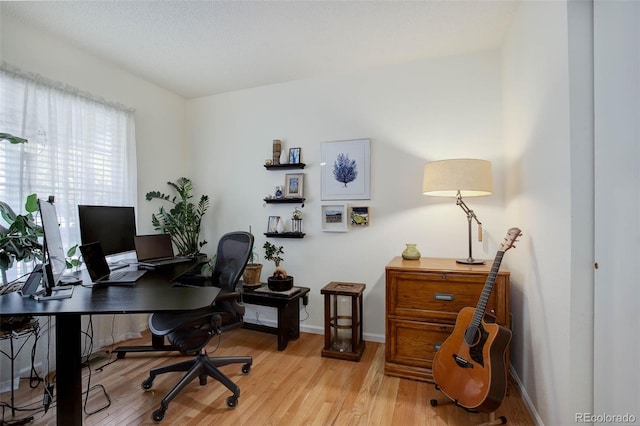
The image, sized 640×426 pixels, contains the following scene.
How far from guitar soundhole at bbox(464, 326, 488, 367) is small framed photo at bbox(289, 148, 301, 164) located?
6.73 ft

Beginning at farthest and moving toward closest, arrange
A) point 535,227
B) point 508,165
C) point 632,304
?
point 508,165
point 535,227
point 632,304

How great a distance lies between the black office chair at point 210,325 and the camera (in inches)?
66.7

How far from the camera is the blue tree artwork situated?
2768 mm

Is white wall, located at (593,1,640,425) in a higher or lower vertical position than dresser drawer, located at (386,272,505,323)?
higher

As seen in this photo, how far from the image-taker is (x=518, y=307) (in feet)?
6.44

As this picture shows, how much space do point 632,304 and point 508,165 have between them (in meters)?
1.47

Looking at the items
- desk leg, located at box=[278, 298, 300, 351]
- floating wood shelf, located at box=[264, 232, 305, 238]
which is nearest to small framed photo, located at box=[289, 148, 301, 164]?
floating wood shelf, located at box=[264, 232, 305, 238]

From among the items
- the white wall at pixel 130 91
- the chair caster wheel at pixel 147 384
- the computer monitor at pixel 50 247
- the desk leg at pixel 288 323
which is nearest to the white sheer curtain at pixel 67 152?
the white wall at pixel 130 91

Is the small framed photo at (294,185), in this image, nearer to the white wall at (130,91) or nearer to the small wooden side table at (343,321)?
the small wooden side table at (343,321)

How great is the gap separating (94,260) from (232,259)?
2.80 ft

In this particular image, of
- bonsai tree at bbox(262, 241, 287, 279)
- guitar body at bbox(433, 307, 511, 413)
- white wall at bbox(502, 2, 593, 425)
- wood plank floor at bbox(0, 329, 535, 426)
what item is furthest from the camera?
bonsai tree at bbox(262, 241, 287, 279)

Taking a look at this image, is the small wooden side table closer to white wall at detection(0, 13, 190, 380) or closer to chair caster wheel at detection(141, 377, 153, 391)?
chair caster wheel at detection(141, 377, 153, 391)

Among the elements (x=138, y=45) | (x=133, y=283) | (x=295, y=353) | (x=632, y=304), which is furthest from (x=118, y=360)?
(x=632, y=304)

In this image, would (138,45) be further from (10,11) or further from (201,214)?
(201,214)
